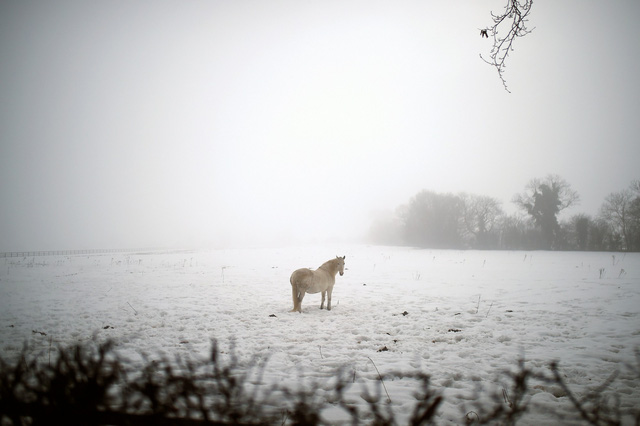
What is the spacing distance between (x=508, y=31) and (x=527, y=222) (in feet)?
232

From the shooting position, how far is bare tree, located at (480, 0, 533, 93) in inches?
163

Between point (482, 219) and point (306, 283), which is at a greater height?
point (482, 219)

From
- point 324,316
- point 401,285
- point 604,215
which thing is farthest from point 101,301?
point 604,215

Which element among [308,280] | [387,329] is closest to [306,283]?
[308,280]

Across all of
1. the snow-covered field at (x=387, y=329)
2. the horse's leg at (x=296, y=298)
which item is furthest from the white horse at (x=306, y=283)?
the snow-covered field at (x=387, y=329)

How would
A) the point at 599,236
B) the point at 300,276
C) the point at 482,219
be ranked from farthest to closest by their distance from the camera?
the point at 482,219 < the point at 599,236 < the point at 300,276

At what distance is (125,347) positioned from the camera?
714 centimetres

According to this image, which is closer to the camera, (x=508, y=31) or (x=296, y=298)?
(x=508, y=31)

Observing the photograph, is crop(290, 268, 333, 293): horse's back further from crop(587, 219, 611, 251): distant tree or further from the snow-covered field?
crop(587, 219, 611, 251): distant tree

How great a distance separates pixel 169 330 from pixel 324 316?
485 cm

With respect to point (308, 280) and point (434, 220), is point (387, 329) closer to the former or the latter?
point (308, 280)

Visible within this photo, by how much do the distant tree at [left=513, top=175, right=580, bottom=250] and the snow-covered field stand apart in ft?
161

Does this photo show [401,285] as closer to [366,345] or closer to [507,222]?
[366,345]

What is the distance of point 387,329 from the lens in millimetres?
8461
